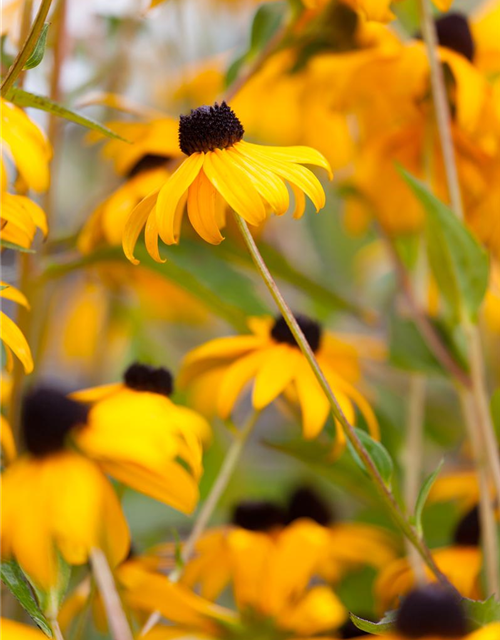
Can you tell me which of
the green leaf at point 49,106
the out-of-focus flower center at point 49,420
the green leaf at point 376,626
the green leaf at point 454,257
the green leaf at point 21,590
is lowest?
the green leaf at point 376,626

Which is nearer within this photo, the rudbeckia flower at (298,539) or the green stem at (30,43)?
the green stem at (30,43)

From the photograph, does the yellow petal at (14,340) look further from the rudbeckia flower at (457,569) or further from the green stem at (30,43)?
the rudbeckia flower at (457,569)

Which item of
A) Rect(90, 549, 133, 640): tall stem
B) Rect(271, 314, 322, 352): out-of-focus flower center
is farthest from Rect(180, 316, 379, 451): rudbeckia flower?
Rect(90, 549, 133, 640): tall stem

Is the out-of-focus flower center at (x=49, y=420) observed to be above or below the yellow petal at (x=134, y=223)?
below

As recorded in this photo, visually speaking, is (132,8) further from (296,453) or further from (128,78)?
(296,453)

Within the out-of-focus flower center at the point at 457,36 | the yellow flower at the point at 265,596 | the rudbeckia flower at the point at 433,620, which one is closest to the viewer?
the rudbeckia flower at the point at 433,620

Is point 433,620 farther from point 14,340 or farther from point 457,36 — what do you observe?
point 457,36

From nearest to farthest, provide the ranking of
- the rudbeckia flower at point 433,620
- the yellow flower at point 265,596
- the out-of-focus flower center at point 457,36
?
the rudbeckia flower at point 433,620 → the yellow flower at point 265,596 → the out-of-focus flower center at point 457,36

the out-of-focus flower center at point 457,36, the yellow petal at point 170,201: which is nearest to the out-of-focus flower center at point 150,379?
the yellow petal at point 170,201
